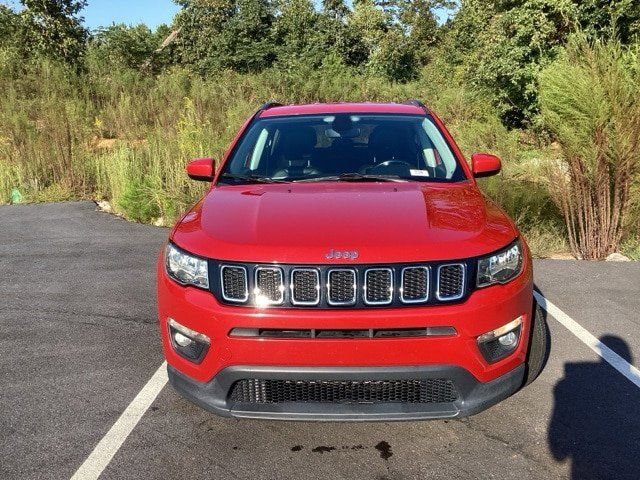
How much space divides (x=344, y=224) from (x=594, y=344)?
7.88 ft

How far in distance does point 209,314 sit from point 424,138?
2.32m

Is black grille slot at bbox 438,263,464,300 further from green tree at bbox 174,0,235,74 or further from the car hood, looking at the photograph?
green tree at bbox 174,0,235,74

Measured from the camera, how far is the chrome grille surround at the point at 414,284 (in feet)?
8.13

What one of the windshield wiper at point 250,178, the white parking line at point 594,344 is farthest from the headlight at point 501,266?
the windshield wiper at point 250,178

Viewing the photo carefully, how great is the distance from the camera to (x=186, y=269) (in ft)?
8.91

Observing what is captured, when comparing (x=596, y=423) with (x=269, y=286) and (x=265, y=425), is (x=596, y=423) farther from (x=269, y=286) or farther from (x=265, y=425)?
(x=269, y=286)

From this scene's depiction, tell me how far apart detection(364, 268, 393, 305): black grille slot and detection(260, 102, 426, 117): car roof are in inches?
85.6

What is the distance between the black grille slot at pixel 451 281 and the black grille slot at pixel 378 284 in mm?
233

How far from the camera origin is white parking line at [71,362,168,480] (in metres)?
2.65

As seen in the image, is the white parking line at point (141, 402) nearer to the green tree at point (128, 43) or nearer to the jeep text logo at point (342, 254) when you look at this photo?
the jeep text logo at point (342, 254)

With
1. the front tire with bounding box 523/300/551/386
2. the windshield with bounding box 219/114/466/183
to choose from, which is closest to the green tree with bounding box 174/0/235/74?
the windshield with bounding box 219/114/466/183

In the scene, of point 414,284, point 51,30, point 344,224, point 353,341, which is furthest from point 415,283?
point 51,30

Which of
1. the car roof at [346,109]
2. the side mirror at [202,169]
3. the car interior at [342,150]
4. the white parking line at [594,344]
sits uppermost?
the car roof at [346,109]

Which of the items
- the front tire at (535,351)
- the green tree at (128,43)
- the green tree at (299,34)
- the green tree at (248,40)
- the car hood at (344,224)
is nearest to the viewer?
the car hood at (344,224)
